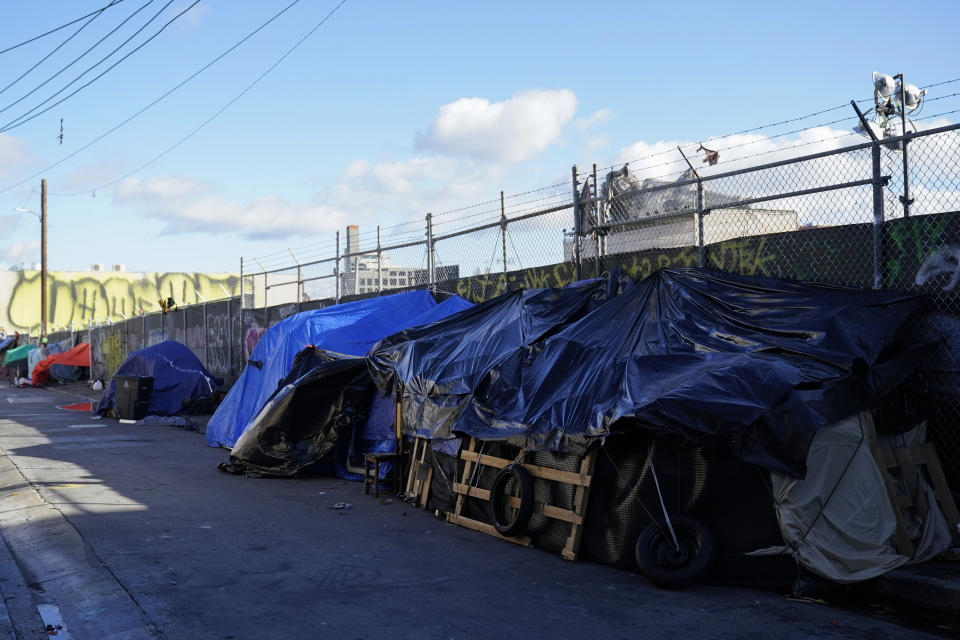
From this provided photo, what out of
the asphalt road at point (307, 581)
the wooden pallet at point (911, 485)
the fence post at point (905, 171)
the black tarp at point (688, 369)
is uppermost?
the fence post at point (905, 171)

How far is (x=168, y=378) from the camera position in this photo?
19359 millimetres

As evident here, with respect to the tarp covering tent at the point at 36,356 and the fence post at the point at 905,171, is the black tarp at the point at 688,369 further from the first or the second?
the tarp covering tent at the point at 36,356

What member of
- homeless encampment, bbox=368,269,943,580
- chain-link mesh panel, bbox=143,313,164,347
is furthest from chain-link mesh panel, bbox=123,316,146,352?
homeless encampment, bbox=368,269,943,580

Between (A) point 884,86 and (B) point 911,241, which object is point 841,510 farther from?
(A) point 884,86

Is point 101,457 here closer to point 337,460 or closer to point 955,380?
point 337,460

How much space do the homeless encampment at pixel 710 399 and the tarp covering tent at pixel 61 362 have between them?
1208 inches

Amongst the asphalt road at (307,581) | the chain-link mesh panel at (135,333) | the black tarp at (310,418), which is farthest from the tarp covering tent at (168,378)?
the chain-link mesh panel at (135,333)

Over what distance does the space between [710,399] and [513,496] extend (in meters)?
2.34

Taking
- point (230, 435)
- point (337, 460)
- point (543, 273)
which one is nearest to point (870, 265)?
point (543, 273)

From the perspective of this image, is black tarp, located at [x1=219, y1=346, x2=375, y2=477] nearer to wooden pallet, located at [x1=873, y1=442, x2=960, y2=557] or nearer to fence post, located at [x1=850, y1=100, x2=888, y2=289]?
fence post, located at [x1=850, y1=100, x2=888, y2=289]

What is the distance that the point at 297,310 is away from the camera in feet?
63.6

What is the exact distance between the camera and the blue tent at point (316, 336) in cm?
1288

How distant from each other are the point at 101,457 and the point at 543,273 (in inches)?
303

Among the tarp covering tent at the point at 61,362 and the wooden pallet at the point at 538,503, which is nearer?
the wooden pallet at the point at 538,503
